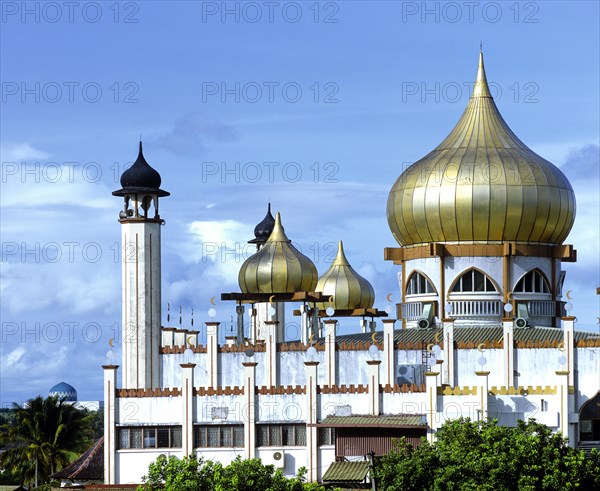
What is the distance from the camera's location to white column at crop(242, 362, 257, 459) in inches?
2371

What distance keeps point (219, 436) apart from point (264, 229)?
25.7m

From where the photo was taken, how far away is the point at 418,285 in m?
70.0

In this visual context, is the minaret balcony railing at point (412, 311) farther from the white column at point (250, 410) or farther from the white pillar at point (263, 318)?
the white column at point (250, 410)

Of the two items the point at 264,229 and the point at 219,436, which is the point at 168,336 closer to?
the point at 219,436

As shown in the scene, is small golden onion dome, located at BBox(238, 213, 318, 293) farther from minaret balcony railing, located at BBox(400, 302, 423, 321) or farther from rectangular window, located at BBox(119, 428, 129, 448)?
rectangular window, located at BBox(119, 428, 129, 448)

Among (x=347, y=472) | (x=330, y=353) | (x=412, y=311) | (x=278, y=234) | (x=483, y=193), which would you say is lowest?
(x=347, y=472)

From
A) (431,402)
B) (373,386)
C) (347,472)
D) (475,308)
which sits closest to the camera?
(347,472)

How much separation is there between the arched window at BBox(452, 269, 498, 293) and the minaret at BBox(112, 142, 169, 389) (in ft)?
43.6

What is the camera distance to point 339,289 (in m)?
80.3

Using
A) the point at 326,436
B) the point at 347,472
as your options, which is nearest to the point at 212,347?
the point at 326,436

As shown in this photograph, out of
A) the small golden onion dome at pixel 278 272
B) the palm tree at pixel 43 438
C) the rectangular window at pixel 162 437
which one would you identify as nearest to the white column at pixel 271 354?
the small golden onion dome at pixel 278 272

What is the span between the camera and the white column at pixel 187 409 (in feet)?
199

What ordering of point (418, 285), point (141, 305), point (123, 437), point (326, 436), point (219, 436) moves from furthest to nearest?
point (418, 285) → point (141, 305) → point (123, 437) → point (219, 436) → point (326, 436)

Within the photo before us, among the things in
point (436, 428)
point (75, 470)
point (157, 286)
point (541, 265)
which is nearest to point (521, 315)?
point (541, 265)
